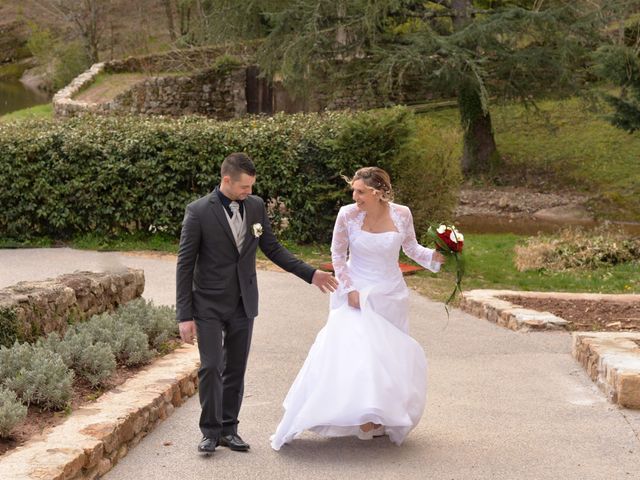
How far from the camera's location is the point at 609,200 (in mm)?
28938

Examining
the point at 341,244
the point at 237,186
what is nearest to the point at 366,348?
the point at 341,244

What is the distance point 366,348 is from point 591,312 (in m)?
6.22

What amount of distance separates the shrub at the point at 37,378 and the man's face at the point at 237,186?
1789 millimetres

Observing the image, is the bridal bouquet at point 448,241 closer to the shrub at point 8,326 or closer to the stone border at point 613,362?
the stone border at point 613,362

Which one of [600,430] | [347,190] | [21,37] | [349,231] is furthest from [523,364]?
[21,37]

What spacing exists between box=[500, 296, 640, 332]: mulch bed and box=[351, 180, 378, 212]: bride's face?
5.05 metres

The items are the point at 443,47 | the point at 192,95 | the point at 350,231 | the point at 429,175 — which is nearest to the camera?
the point at 350,231

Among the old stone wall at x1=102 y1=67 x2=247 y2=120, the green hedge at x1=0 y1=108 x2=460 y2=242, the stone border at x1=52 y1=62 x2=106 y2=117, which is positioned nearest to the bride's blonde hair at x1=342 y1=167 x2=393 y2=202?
the green hedge at x1=0 y1=108 x2=460 y2=242

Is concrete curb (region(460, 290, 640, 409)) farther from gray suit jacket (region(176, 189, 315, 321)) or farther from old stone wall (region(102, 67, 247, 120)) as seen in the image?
old stone wall (region(102, 67, 247, 120))

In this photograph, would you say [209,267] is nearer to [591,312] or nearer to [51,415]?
[51,415]

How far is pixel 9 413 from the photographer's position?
6.63 metres

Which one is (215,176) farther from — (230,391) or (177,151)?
(230,391)

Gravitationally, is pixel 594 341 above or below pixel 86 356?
below

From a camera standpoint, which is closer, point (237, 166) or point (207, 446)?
point (237, 166)
